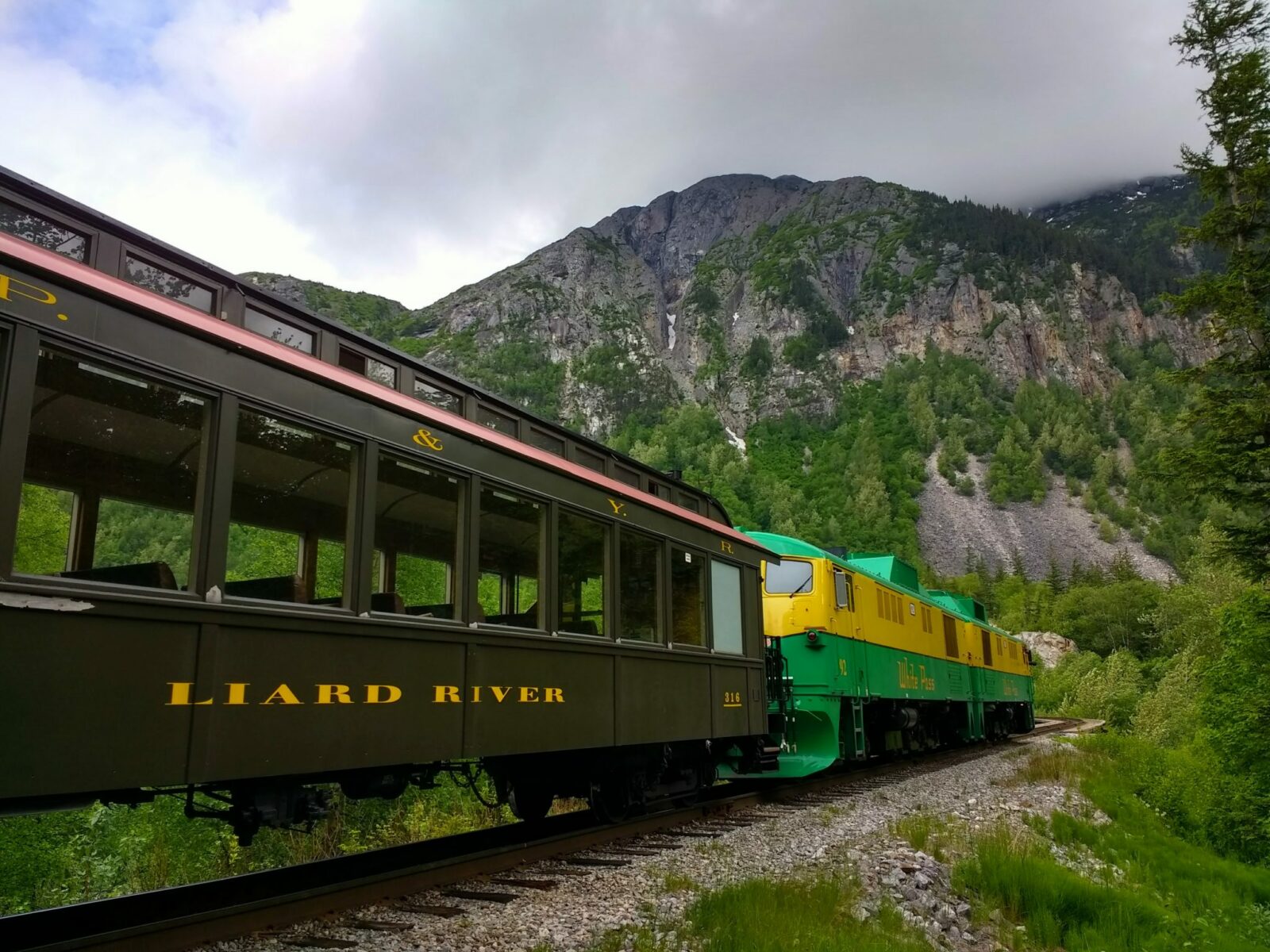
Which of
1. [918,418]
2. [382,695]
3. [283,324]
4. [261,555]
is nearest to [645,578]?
[382,695]

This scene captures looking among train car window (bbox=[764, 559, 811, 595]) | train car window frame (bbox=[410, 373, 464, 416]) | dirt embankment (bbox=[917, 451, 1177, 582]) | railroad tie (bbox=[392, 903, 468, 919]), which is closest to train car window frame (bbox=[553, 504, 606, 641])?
train car window frame (bbox=[410, 373, 464, 416])

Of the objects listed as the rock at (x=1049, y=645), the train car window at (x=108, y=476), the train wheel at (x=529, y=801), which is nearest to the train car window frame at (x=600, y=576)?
the train wheel at (x=529, y=801)

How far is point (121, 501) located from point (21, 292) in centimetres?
103

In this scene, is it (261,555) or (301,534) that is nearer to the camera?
(261,555)

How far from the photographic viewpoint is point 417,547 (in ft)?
19.4

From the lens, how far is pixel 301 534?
208 inches

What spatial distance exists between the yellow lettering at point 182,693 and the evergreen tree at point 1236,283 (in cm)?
1394

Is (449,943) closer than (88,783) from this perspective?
No

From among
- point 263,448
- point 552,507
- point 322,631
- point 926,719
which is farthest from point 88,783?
point 926,719

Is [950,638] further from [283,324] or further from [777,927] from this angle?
[283,324]

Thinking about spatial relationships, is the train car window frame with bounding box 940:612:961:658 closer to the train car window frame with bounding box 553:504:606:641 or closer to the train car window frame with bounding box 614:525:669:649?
the train car window frame with bounding box 614:525:669:649

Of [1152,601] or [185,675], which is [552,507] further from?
[1152,601]

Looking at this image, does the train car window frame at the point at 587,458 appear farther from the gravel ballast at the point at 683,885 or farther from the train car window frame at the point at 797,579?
the train car window frame at the point at 797,579

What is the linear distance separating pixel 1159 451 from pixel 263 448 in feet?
46.6
